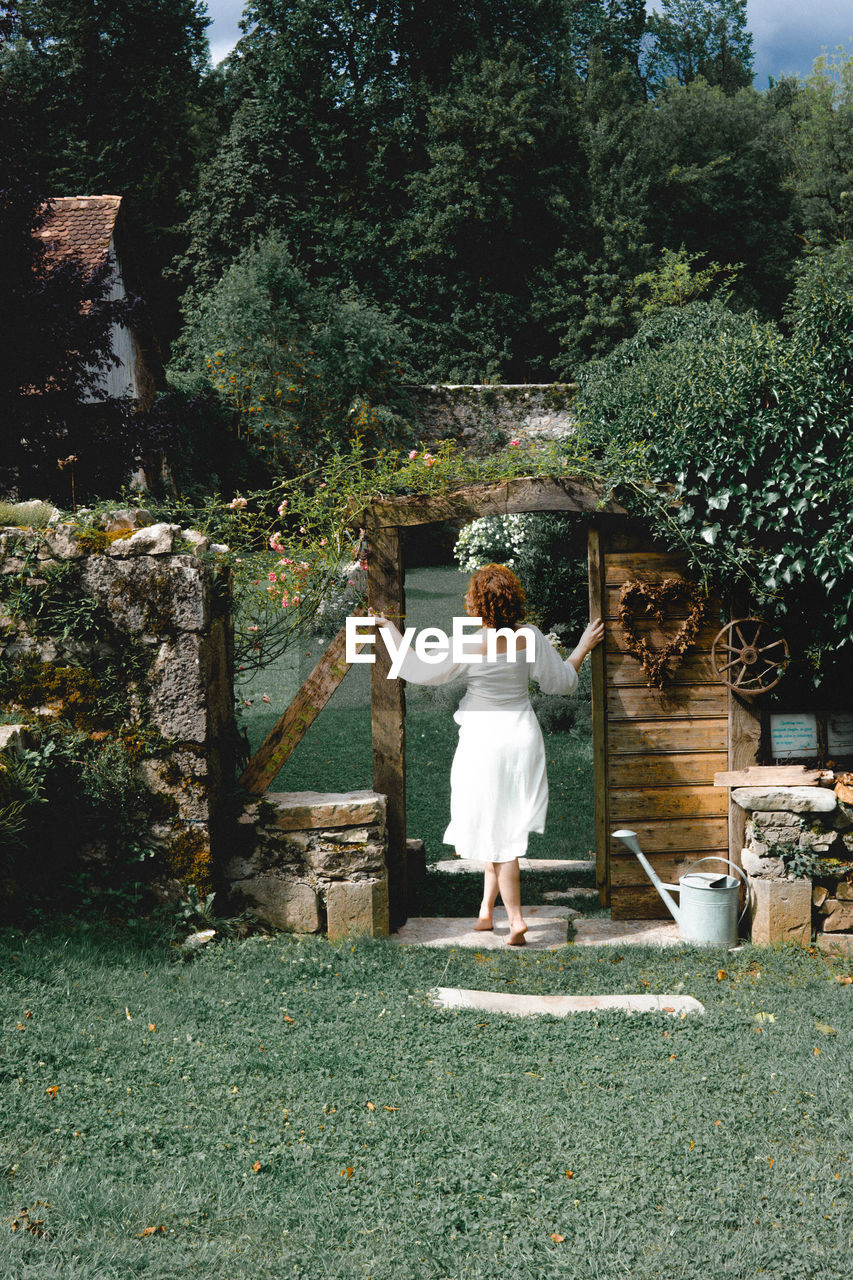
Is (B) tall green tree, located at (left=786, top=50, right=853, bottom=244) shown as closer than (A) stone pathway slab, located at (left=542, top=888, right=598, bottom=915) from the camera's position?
No

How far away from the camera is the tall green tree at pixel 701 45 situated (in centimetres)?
3325

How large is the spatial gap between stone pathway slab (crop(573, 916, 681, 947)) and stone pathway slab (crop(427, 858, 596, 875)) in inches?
49.7

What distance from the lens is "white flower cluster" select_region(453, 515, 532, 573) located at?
40.0ft

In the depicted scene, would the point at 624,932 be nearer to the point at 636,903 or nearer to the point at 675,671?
the point at 636,903

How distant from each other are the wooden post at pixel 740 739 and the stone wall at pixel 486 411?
13044mm

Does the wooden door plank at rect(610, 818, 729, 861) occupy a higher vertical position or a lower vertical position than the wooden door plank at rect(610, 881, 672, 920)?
higher

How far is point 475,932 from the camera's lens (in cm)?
552

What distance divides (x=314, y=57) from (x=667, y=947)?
23.6 m

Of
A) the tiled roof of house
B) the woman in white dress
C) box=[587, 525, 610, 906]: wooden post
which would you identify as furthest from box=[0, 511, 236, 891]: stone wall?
the tiled roof of house

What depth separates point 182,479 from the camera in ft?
51.8

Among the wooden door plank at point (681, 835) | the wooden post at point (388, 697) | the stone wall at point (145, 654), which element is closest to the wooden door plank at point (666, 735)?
the wooden door plank at point (681, 835)

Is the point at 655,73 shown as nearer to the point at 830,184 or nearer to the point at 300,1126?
the point at 830,184

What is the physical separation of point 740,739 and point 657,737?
1.46ft

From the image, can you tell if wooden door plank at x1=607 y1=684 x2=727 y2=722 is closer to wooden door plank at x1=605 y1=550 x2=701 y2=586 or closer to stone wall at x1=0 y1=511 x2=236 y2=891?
wooden door plank at x1=605 y1=550 x2=701 y2=586
